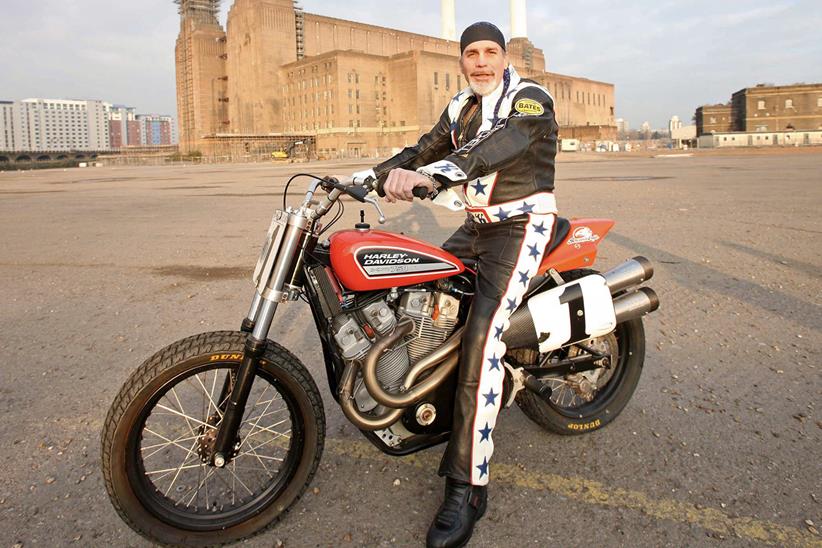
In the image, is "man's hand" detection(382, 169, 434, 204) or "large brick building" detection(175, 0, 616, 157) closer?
"man's hand" detection(382, 169, 434, 204)

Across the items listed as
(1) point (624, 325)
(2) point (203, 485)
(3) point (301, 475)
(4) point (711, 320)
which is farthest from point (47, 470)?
(4) point (711, 320)

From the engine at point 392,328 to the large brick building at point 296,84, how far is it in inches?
3617

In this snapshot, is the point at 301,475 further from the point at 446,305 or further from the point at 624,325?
the point at 624,325

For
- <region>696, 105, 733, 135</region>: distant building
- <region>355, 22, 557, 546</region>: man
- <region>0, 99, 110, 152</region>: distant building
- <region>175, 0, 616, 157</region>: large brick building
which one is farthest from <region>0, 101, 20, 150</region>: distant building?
<region>355, 22, 557, 546</region>: man

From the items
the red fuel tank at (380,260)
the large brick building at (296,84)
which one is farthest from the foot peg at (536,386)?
the large brick building at (296,84)

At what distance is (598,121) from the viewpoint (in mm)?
142500

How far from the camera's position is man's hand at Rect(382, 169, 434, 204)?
94.2 inches

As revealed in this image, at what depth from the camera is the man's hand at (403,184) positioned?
239cm

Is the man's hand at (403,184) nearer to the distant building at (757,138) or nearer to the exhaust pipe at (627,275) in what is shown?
the exhaust pipe at (627,275)

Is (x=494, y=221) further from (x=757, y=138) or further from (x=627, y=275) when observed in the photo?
(x=757, y=138)

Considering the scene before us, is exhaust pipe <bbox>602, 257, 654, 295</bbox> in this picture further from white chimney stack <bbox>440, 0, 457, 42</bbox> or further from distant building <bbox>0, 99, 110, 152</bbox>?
distant building <bbox>0, 99, 110, 152</bbox>

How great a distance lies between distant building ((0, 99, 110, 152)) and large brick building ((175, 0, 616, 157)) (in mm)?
90021

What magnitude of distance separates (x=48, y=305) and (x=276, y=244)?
4.94 m

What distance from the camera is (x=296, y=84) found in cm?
9988
